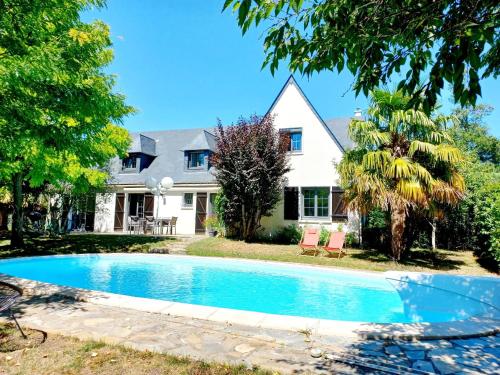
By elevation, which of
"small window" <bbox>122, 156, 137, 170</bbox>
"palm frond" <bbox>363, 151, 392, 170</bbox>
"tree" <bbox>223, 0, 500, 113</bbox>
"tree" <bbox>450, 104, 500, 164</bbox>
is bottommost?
"tree" <bbox>223, 0, 500, 113</bbox>

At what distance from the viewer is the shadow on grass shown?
37.8 ft

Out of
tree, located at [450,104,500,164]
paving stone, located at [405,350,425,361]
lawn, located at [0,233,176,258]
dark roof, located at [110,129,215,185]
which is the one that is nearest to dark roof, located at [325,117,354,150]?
dark roof, located at [110,129,215,185]

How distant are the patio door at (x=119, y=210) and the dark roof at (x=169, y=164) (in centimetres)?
99

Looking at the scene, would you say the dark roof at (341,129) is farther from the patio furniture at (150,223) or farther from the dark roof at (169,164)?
the patio furniture at (150,223)

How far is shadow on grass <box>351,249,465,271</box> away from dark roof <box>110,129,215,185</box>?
1011cm

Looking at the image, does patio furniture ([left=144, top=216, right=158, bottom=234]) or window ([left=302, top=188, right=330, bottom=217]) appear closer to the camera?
window ([left=302, top=188, right=330, bottom=217])

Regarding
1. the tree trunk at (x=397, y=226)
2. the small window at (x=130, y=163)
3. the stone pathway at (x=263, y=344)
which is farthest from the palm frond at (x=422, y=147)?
the small window at (x=130, y=163)

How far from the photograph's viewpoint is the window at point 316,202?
17.4 metres

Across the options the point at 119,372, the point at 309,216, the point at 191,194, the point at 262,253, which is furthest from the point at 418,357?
the point at 191,194

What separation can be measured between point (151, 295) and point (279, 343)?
5275 mm

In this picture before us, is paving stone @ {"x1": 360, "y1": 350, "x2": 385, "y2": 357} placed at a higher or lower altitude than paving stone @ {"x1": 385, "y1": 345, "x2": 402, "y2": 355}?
higher

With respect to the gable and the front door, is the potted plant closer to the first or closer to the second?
the front door

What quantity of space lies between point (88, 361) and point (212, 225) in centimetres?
1498

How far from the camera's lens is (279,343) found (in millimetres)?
3998
